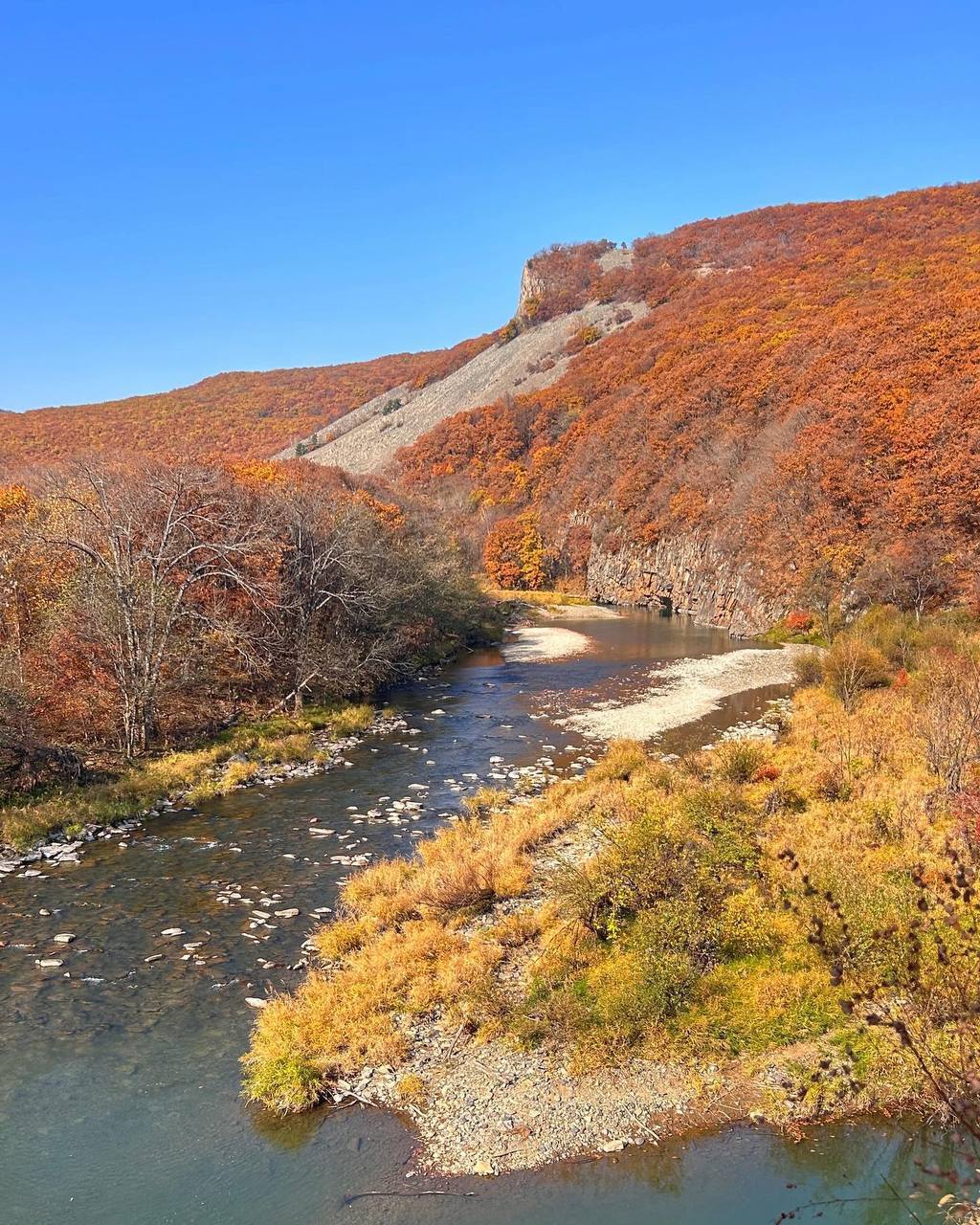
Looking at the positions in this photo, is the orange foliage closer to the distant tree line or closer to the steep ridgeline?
the steep ridgeline

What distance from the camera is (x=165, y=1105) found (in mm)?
7898

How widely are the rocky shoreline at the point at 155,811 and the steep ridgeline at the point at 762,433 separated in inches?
932

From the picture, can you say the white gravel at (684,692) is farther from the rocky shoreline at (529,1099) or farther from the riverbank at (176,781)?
the rocky shoreline at (529,1099)

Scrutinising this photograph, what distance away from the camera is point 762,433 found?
163ft

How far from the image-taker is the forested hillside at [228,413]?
281 feet

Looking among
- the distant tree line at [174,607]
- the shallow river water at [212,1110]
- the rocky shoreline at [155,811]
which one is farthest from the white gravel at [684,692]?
the shallow river water at [212,1110]

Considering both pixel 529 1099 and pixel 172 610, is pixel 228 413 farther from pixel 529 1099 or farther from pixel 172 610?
pixel 529 1099

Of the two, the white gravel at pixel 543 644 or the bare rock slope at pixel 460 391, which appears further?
the bare rock slope at pixel 460 391

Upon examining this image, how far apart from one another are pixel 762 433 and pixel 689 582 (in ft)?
33.0

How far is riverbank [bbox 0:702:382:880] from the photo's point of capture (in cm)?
1430

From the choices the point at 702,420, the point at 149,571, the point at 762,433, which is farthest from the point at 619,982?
the point at 702,420

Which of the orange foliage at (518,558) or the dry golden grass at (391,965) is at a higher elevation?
the orange foliage at (518,558)

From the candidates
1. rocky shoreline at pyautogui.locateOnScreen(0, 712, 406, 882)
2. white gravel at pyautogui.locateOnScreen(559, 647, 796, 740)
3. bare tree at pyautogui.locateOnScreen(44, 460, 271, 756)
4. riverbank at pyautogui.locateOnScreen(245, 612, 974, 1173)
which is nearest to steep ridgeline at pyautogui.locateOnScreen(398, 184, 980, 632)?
white gravel at pyautogui.locateOnScreen(559, 647, 796, 740)

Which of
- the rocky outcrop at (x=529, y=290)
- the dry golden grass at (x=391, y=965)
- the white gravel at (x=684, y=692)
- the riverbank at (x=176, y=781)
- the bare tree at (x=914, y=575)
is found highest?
the rocky outcrop at (x=529, y=290)
